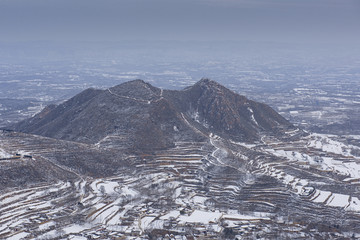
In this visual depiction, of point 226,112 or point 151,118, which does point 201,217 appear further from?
point 226,112

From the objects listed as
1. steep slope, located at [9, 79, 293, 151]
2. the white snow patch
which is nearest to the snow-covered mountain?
the white snow patch

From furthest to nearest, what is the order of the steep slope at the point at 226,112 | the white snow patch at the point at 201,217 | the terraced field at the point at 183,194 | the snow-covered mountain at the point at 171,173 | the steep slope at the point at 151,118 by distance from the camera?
1. the steep slope at the point at 226,112
2. the steep slope at the point at 151,118
3. the white snow patch at the point at 201,217
4. the snow-covered mountain at the point at 171,173
5. the terraced field at the point at 183,194

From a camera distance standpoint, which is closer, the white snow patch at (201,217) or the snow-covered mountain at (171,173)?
the snow-covered mountain at (171,173)

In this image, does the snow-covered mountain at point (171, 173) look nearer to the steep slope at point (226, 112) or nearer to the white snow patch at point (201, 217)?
the white snow patch at point (201, 217)

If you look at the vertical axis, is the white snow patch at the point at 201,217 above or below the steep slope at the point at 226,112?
below

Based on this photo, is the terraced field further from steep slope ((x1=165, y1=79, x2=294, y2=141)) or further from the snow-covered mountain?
Answer: steep slope ((x1=165, y1=79, x2=294, y2=141))

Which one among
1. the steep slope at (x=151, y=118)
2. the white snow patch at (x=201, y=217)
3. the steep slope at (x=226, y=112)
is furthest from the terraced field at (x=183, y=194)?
the steep slope at (x=226, y=112)

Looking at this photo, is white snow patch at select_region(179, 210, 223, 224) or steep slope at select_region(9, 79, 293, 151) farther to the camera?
steep slope at select_region(9, 79, 293, 151)
